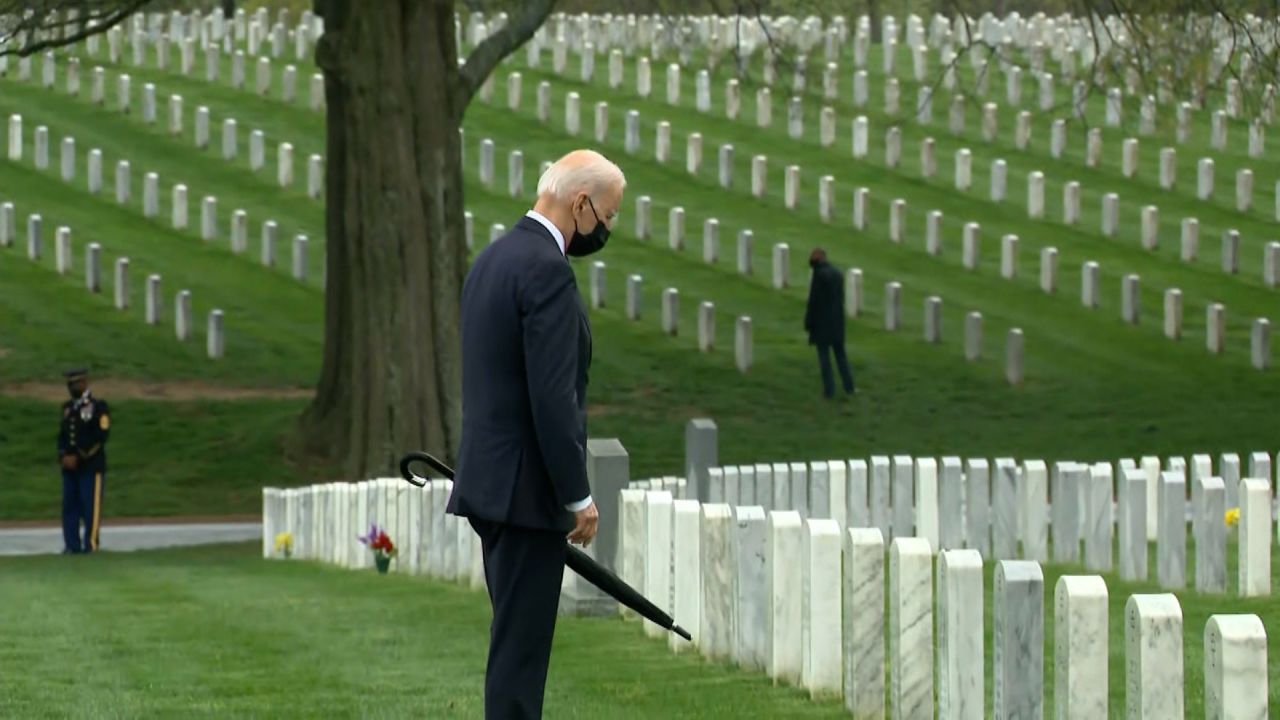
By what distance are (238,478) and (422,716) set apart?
1639 centimetres

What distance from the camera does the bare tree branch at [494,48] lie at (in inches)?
902

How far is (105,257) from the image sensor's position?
33625 millimetres

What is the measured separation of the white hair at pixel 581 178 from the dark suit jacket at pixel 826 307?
20.6 meters

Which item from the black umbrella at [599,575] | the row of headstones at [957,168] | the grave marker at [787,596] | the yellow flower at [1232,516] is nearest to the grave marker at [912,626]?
the black umbrella at [599,575]

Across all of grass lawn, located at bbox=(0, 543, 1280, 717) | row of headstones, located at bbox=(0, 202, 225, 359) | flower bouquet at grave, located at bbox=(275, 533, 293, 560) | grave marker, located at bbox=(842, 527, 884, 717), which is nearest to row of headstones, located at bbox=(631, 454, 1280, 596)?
grass lawn, located at bbox=(0, 543, 1280, 717)

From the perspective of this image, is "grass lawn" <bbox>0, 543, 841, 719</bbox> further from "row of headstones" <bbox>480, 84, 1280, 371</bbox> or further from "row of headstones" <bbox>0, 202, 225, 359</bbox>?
"row of headstones" <bbox>480, 84, 1280, 371</bbox>

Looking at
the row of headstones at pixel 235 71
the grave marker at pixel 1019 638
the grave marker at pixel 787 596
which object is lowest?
the row of headstones at pixel 235 71

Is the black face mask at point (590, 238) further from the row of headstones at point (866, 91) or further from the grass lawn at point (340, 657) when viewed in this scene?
the row of headstones at point (866, 91)

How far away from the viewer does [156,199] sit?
119 ft

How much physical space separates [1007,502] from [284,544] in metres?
6.06

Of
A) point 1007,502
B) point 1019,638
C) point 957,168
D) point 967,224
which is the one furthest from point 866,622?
point 957,168

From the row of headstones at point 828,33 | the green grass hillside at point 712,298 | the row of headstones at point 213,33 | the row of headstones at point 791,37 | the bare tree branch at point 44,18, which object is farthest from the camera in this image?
the row of headstones at point 213,33

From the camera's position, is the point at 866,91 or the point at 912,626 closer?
the point at 912,626

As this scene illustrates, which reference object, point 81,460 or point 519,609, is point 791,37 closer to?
point 81,460
